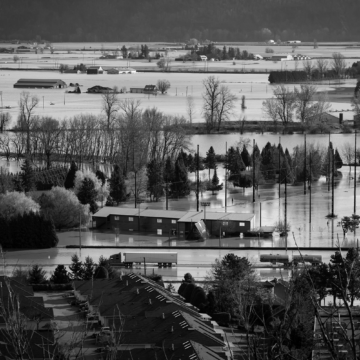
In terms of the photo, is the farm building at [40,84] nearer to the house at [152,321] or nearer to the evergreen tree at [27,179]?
the evergreen tree at [27,179]

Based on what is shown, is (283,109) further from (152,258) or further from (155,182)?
(152,258)

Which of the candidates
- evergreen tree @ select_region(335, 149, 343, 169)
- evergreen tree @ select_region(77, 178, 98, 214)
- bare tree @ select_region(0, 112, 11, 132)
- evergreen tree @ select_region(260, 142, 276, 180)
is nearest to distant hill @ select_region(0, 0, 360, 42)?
bare tree @ select_region(0, 112, 11, 132)

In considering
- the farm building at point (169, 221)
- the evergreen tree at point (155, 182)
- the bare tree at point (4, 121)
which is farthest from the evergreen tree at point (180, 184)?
the bare tree at point (4, 121)

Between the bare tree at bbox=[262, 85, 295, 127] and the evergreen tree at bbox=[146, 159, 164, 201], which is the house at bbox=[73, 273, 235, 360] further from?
the bare tree at bbox=[262, 85, 295, 127]

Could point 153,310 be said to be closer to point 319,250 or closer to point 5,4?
point 319,250

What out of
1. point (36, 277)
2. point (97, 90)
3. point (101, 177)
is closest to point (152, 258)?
point (36, 277)
